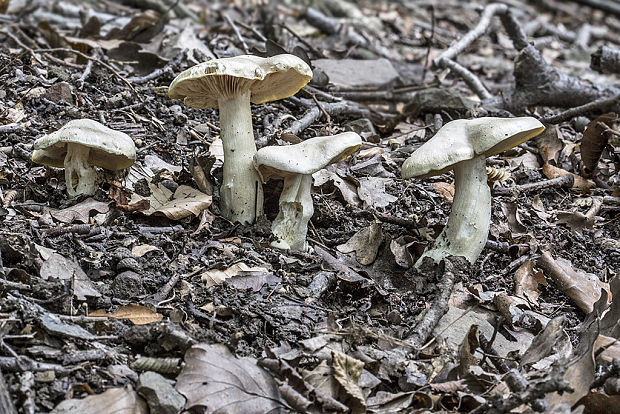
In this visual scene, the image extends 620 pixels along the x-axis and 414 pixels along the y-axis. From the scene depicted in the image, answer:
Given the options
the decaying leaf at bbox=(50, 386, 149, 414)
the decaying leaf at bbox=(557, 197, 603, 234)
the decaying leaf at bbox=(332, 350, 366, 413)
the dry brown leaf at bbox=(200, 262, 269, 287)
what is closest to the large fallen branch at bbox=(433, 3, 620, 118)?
the decaying leaf at bbox=(557, 197, 603, 234)

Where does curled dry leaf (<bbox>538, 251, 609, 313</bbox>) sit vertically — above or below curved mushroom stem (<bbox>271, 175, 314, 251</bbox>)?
below

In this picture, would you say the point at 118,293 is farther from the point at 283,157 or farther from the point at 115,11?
the point at 115,11

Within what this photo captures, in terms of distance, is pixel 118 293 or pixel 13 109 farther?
pixel 13 109

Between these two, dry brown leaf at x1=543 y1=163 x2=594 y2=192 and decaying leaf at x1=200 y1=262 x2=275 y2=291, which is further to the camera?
dry brown leaf at x1=543 y1=163 x2=594 y2=192

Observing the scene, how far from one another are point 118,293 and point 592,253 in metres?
3.19

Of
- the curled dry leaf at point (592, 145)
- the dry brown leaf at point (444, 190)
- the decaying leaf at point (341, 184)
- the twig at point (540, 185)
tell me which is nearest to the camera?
the decaying leaf at point (341, 184)

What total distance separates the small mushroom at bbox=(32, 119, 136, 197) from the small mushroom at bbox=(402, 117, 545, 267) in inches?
67.6

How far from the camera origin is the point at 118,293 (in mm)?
2939

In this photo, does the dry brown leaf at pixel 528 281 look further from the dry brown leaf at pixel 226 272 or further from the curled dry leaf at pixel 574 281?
the dry brown leaf at pixel 226 272

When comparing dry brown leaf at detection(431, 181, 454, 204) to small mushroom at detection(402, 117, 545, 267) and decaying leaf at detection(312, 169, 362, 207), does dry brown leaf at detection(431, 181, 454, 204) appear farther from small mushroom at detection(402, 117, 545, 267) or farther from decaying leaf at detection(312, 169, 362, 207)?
small mushroom at detection(402, 117, 545, 267)

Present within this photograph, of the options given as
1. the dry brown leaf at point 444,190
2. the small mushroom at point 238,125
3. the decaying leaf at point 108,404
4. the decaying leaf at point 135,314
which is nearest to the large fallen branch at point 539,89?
the dry brown leaf at point 444,190

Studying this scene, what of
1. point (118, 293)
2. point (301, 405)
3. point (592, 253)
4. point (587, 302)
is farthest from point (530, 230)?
point (118, 293)

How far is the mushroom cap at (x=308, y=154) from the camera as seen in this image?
3258 mm

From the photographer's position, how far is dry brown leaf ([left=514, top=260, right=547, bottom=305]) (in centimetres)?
355
